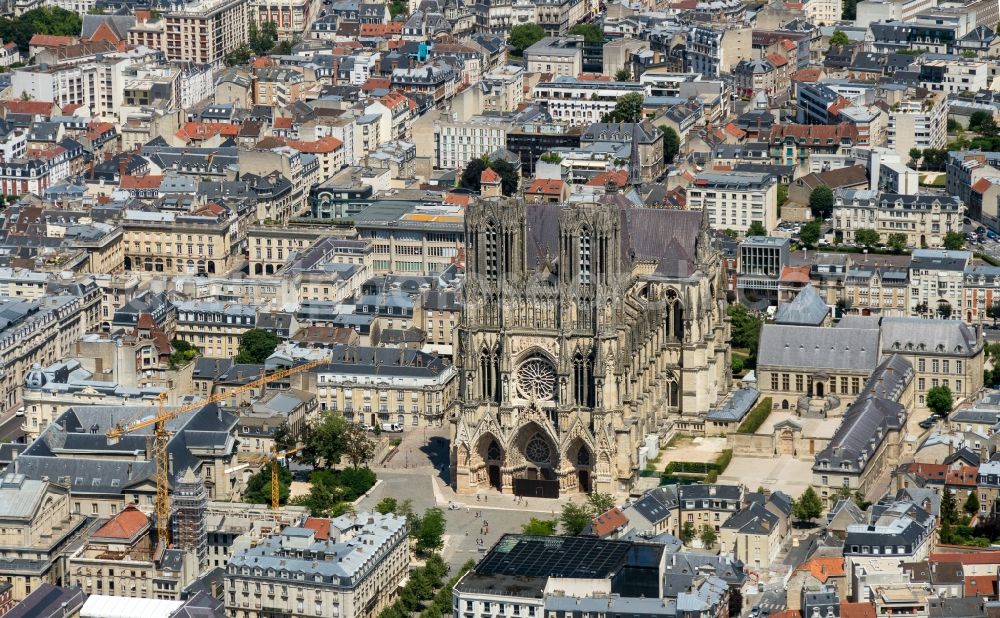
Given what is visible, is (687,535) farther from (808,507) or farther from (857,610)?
(857,610)

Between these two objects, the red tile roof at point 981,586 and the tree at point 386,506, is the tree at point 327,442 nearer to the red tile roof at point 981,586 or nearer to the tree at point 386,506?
the tree at point 386,506

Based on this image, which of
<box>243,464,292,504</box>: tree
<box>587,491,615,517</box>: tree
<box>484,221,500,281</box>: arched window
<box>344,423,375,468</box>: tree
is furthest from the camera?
<box>344,423,375,468</box>: tree

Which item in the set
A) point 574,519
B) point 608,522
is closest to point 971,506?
point 608,522

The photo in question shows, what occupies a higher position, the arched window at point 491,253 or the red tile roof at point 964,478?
the arched window at point 491,253

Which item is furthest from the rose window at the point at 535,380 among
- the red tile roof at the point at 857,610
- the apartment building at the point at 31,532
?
the red tile roof at the point at 857,610

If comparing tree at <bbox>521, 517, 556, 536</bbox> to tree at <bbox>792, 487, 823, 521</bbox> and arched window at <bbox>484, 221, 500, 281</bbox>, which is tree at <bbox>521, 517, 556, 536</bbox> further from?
arched window at <bbox>484, 221, 500, 281</bbox>

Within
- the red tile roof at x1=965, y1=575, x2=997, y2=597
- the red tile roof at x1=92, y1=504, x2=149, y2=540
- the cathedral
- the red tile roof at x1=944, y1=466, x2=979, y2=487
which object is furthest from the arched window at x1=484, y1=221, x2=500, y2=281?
the red tile roof at x1=965, y1=575, x2=997, y2=597
